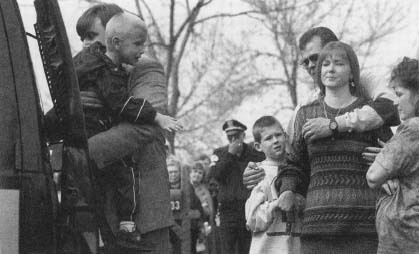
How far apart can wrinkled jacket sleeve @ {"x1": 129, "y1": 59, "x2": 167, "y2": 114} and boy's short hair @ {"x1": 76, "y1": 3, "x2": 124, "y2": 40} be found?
322 mm

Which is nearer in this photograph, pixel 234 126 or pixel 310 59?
pixel 310 59

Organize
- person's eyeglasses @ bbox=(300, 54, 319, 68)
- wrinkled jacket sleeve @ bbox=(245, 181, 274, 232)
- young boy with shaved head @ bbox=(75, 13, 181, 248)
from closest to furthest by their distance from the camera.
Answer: young boy with shaved head @ bbox=(75, 13, 181, 248) → person's eyeglasses @ bbox=(300, 54, 319, 68) → wrinkled jacket sleeve @ bbox=(245, 181, 274, 232)

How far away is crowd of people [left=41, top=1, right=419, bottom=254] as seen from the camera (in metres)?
4.77

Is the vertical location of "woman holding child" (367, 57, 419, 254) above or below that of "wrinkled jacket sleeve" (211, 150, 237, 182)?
below

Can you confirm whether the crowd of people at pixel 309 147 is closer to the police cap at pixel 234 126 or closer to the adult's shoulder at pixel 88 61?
the adult's shoulder at pixel 88 61

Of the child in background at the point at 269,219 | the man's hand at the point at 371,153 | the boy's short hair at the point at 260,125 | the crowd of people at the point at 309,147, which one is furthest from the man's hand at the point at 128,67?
the boy's short hair at the point at 260,125

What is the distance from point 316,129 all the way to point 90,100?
122cm

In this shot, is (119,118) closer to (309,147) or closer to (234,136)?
(309,147)

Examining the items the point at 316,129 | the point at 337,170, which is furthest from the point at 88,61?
the point at 337,170

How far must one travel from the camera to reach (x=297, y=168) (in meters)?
5.57

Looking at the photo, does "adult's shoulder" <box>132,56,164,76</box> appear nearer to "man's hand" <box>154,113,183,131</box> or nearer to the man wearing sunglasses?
"man's hand" <box>154,113,183,131</box>

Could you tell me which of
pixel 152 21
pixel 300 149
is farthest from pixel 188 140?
pixel 300 149

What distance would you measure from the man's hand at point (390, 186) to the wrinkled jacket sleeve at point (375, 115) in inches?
14.1

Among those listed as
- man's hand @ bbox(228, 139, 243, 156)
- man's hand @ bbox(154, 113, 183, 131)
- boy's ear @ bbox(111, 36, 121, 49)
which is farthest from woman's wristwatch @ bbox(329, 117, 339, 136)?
man's hand @ bbox(228, 139, 243, 156)
